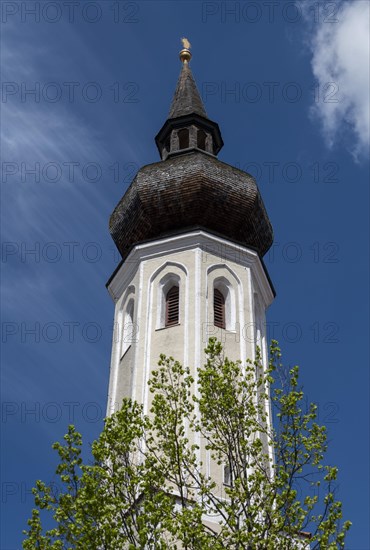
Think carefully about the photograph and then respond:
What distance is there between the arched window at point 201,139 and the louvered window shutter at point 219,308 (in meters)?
6.97

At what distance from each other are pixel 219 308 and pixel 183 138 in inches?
309

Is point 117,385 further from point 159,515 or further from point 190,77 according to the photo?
point 190,77

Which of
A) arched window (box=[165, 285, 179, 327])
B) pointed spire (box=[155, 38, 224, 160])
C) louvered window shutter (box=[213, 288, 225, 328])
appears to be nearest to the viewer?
arched window (box=[165, 285, 179, 327])

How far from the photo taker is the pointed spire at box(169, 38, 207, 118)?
2680 cm

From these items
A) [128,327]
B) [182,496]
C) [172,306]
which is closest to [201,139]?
[128,327]

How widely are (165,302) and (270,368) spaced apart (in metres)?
8.52

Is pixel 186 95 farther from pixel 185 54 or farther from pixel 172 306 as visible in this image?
pixel 172 306

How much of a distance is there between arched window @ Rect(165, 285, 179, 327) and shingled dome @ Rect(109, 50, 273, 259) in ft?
5.21

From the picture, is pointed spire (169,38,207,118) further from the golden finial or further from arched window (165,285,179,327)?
arched window (165,285,179,327)

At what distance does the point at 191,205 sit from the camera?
2098cm

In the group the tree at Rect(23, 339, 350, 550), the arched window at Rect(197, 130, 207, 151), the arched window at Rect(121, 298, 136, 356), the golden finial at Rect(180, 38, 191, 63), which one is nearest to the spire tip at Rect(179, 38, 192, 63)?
the golden finial at Rect(180, 38, 191, 63)

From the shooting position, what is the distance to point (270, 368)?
11.4 meters

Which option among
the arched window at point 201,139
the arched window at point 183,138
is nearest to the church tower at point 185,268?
the arched window at point 183,138

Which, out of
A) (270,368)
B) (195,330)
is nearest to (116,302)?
(195,330)
